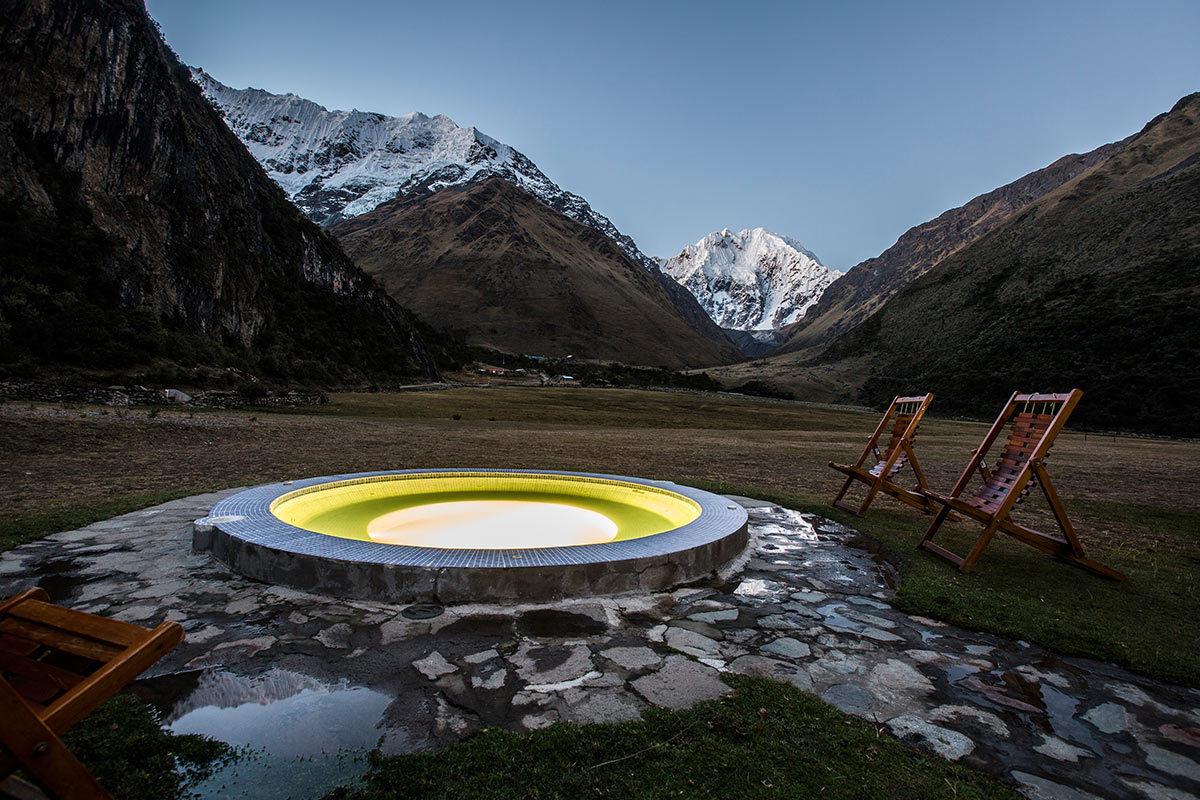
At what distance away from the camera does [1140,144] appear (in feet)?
301

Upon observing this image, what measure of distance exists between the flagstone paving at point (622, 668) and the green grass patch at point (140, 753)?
16cm

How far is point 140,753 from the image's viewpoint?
2307 millimetres

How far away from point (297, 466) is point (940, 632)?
10.9m

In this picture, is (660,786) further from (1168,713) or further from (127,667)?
(1168,713)

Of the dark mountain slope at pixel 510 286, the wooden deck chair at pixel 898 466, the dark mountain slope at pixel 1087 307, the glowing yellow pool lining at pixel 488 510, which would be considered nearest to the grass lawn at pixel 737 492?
the wooden deck chair at pixel 898 466

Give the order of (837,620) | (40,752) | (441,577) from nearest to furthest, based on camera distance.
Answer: (40,752)
(441,577)
(837,620)

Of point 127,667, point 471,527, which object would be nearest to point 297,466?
point 471,527

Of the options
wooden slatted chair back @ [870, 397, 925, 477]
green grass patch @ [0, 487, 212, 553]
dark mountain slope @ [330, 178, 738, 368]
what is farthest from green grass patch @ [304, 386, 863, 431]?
dark mountain slope @ [330, 178, 738, 368]

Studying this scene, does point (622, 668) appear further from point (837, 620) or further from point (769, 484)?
point (769, 484)

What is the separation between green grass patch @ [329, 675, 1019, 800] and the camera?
7.16 ft

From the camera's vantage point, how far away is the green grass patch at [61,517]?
5.21 meters

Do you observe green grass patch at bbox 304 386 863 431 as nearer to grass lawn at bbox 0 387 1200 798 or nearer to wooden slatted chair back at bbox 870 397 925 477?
grass lawn at bbox 0 387 1200 798

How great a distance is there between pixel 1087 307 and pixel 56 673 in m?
83.8

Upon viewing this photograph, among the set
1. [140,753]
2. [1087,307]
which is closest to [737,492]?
[140,753]
